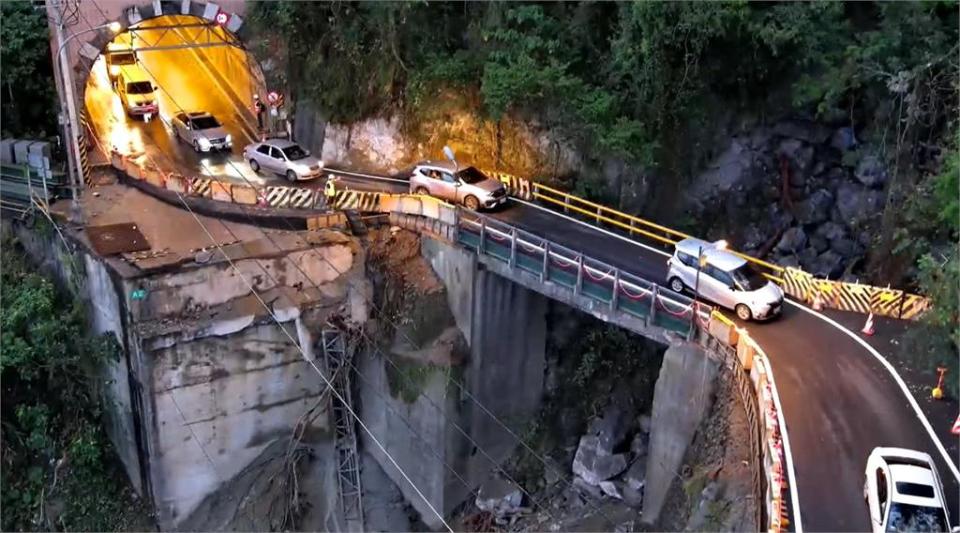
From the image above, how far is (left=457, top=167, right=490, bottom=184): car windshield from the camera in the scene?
2656cm

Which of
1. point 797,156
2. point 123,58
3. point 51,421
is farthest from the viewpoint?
point 123,58

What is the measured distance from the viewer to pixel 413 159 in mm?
A: 30469

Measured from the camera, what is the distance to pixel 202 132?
108ft

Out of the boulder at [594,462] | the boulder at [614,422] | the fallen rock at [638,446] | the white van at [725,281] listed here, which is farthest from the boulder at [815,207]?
the boulder at [594,462]

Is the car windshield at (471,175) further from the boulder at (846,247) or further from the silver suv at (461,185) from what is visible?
the boulder at (846,247)

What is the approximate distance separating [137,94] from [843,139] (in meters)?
26.3

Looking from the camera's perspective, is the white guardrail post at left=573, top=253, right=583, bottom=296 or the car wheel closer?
the car wheel

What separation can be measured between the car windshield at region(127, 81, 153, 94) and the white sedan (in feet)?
100

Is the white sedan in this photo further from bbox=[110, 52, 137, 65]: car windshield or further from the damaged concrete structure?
bbox=[110, 52, 137, 65]: car windshield

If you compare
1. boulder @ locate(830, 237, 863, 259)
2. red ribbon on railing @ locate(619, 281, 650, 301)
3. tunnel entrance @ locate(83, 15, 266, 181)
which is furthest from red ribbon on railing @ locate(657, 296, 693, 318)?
tunnel entrance @ locate(83, 15, 266, 181)

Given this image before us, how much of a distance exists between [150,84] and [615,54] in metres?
20.1

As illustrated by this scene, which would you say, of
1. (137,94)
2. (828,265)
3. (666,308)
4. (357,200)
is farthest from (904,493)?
(137,94)

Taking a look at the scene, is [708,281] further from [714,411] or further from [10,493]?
[10,493]

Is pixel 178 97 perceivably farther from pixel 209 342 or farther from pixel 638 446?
pixel 638 446
